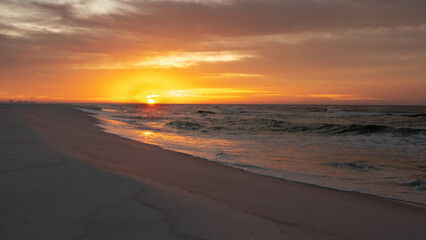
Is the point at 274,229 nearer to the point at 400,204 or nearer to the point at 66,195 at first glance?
the point at 66,195

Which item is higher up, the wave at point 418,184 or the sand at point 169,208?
the sand at point 169,208

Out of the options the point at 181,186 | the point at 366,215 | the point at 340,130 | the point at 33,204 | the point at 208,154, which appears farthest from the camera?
the point at 340,130

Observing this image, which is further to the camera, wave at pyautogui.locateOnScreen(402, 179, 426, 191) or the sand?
wave at pyautogui.locateOnScreen(402, 179, 426, 191)

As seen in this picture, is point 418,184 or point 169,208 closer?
point 169,208

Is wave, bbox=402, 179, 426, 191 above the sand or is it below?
below

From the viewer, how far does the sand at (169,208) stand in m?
2.42

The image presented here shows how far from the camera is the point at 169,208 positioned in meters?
2.94

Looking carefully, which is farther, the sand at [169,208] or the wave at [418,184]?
the wave at [418,184]

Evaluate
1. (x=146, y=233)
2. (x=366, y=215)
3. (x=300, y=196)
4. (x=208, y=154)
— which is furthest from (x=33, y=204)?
(x=208, y=154)

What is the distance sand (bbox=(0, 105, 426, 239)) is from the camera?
2.42 m

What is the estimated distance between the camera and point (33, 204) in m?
2.77

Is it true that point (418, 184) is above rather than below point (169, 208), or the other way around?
below

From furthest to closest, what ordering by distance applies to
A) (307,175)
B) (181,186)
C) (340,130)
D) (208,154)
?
(340,130), (208,154), (307,175), (181,186)

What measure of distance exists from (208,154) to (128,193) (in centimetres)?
586
